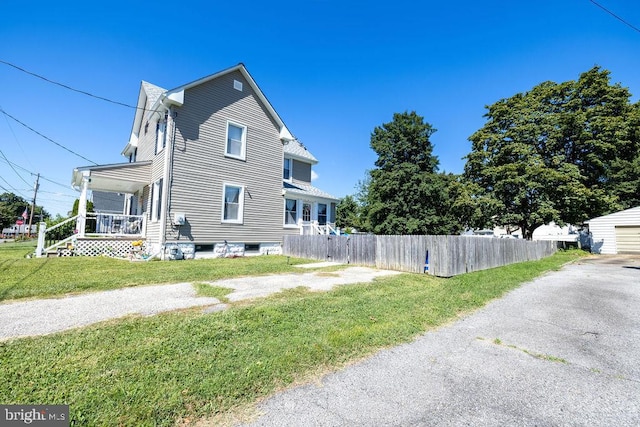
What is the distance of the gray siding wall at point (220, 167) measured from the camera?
12.7 m

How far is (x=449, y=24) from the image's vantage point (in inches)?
504

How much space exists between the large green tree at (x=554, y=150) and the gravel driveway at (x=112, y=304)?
2100cm

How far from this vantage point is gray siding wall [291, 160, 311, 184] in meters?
19.3

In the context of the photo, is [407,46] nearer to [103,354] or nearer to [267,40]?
[267,40]

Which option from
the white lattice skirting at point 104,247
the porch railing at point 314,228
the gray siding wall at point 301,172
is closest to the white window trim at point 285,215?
the porch railing at point 314,228

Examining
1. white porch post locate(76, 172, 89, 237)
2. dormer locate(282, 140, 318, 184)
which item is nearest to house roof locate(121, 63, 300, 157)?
dormer locate(282, 140, 318, 184)

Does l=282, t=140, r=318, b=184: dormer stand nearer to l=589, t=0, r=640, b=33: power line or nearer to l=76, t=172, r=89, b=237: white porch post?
l=76, t=172, r=89, b=237: white porch post

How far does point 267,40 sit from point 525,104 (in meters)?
22.0

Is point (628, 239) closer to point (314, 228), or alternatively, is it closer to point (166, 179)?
point (314, 228)

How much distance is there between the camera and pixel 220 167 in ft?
45.3

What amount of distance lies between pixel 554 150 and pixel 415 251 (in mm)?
22275

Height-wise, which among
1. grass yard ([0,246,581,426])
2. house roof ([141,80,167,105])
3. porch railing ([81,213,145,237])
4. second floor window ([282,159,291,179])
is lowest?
grass yard ([0,246,581,426])

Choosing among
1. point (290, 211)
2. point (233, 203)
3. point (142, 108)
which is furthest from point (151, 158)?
point (290, 211)

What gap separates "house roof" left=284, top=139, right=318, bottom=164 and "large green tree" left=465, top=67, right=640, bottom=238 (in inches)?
580
